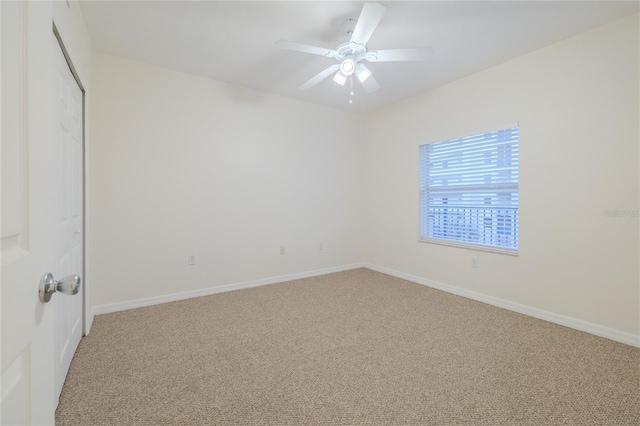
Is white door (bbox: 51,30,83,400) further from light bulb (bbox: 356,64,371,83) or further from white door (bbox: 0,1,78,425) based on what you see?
light bulb (bbox: 356,64,371,83)

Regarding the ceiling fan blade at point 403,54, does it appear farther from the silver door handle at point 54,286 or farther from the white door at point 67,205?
the silver door handle at point 54,286

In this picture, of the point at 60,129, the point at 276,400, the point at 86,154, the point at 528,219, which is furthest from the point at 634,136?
the point at 86,154

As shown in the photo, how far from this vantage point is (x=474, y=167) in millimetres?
3371

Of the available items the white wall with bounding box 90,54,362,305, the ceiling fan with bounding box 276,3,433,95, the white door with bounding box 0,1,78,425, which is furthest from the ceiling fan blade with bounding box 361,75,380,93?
the white door with bounding box 0,1,78,425

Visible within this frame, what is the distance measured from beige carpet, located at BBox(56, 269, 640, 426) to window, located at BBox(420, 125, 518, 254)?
0.87m

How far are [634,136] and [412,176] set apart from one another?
210 centimetres

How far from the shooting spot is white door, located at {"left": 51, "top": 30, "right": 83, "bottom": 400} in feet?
5.51

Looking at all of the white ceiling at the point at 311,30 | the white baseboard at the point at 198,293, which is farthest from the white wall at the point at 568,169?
the white baseboard at the point at 198,293

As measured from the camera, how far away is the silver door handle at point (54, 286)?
2.20 feet

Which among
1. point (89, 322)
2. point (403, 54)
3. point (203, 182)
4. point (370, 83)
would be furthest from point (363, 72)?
point (89, 322)

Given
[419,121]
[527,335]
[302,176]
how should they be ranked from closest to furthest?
[527,335] → [419,121] → [302,176]

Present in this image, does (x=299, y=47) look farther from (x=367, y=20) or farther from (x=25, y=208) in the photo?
(x=25, y=208)

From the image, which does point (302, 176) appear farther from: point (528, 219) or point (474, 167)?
point (528, 219)

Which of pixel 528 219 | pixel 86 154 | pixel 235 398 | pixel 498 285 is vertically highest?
pixel 86 154
